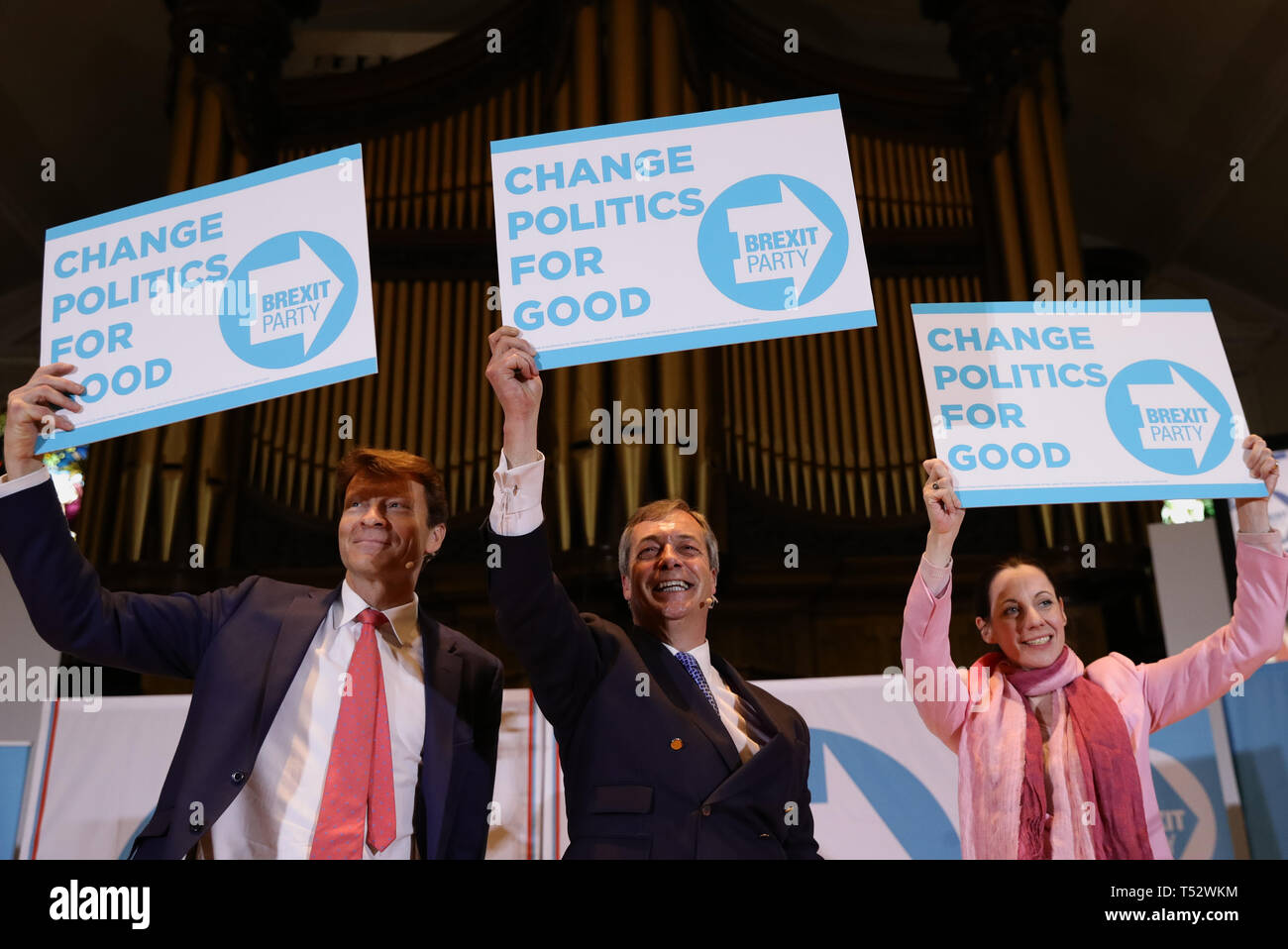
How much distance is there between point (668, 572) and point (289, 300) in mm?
838

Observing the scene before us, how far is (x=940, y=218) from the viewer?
5.08 m

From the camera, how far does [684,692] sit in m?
2.10

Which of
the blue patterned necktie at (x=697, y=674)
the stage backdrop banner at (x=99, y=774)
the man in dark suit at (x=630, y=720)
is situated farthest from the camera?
the stage backdrop banner at (x=99, y=774)

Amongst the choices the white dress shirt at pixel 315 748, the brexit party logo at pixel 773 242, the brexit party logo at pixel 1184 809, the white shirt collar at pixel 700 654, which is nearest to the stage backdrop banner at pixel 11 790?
the white dress shirt at pixel 315 748

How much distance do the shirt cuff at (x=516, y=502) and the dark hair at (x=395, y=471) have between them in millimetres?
345

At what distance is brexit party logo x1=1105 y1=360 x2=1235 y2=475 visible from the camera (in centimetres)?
246

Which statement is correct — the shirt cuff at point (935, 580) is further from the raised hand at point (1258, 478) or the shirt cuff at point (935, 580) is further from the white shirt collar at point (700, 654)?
the raised hand at point (1258, 478)

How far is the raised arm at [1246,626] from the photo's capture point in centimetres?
239

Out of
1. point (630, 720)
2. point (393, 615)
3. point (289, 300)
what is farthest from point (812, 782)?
point (289, 300)

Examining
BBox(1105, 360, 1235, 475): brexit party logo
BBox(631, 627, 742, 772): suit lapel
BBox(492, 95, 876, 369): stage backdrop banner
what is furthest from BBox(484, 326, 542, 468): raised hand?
BBox(1105, 360, 1235, 475): brexit party logo

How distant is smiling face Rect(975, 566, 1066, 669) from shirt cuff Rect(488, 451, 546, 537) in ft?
3.21

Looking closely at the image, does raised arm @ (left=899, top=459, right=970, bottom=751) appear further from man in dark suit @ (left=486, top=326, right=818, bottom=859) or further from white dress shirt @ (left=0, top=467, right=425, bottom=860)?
white dress shirt @ (left=0, top=467, right=425, bottom=860)
